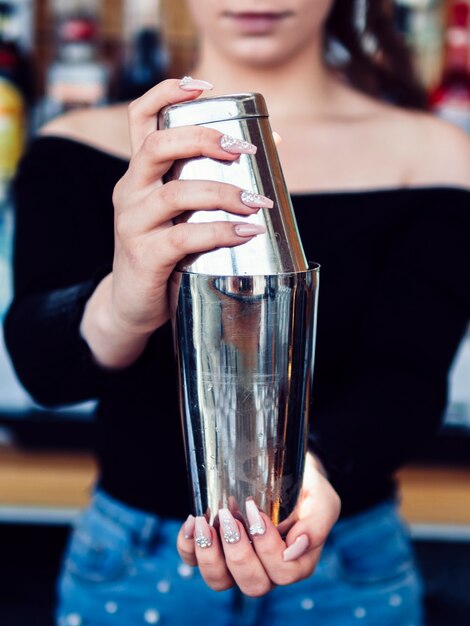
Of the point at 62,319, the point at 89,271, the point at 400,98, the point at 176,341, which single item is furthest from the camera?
the point at 400,98

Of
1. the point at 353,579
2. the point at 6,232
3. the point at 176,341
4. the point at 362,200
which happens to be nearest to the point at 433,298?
the point at 362,200

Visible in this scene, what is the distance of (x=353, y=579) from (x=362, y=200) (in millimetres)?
333

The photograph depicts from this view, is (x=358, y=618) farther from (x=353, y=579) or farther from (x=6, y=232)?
(x=6, y=232)

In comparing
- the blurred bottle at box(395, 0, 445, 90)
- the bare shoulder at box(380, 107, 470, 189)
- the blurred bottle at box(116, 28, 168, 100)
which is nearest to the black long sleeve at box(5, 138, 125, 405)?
the bare shoulder at box(380, 107, 470, 189)

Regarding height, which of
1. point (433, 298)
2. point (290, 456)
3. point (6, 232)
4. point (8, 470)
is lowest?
point (8, 470)

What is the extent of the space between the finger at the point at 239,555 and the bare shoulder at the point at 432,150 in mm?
453

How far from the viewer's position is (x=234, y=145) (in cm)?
42

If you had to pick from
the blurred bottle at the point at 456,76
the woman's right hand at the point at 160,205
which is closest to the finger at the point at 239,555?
the woman's right hand at the point at 160,205

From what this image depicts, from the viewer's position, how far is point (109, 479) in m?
0.81

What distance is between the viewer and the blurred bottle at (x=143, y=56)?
1.55 meters

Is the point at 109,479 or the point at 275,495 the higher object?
the point at 275,495

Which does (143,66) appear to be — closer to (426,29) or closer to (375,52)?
(426,29)

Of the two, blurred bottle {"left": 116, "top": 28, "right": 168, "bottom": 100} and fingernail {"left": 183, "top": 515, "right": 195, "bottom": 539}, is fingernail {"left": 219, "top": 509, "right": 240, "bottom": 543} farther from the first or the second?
blurred bottle {"left": 116, "top": 28, "right": 168, "bottom": 100}

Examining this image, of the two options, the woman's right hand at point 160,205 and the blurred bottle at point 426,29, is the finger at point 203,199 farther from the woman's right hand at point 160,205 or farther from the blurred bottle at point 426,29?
the blurred bottle at point 426,29
